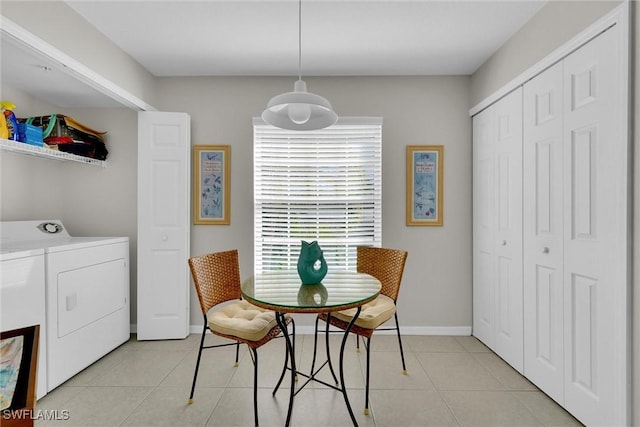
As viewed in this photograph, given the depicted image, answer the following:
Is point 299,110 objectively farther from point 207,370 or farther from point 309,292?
point 207,370

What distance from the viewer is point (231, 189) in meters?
3.48

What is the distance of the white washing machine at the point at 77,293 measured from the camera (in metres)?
2.34

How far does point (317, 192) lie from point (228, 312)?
1603mm

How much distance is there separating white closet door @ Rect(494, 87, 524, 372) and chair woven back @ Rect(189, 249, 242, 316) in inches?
90.6

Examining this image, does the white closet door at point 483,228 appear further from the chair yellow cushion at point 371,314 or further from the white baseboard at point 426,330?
the chair yellow cushion at point 371,314

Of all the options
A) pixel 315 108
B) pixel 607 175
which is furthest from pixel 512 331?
pixel 315 108

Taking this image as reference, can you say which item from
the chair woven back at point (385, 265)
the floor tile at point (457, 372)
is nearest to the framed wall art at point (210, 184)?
the chair woven back at point (385, 265)

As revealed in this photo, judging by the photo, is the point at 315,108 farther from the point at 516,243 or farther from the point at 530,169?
the point at 516,243

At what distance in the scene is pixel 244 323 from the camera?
2100 millimetres

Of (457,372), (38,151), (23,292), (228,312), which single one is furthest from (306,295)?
(38,151)

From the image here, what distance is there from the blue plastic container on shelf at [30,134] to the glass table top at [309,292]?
2.12 meters

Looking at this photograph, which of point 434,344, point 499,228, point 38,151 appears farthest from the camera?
point 434,344

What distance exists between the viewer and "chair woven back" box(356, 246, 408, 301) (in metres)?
2.61

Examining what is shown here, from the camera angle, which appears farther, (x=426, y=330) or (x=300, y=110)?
(x=426, y=330)
